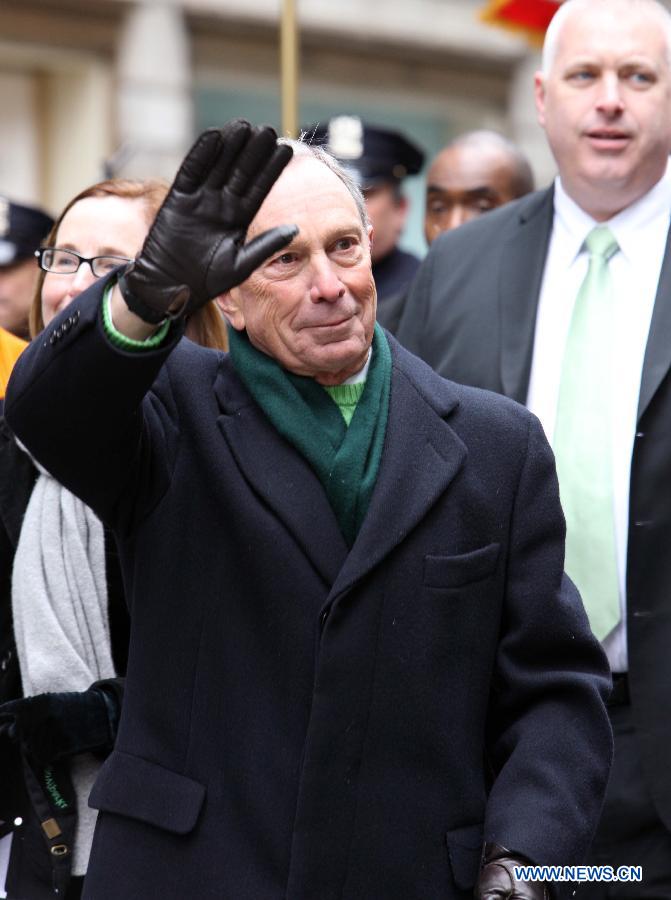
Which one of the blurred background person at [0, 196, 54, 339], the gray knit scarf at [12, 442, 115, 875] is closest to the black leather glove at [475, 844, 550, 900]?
the gray knit scarf at [12, 442, 115, 875]

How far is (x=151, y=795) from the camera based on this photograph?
2.51 meters

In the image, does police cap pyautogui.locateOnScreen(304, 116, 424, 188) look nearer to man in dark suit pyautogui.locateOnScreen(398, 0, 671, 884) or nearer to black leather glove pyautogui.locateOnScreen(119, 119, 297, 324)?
man in dark suit pyautogui.locateOnScreen(398, 0, 671, 884)

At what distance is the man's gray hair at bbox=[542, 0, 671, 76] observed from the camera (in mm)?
3918

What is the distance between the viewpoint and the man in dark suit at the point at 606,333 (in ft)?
11.7

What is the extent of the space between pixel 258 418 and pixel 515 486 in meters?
0.43

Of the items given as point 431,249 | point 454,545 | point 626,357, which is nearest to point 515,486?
point 454,545

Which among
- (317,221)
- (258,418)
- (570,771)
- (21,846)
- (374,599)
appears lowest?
(21,846)

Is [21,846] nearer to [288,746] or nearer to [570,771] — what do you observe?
[288,746]

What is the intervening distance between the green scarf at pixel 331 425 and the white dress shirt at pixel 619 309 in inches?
41.9

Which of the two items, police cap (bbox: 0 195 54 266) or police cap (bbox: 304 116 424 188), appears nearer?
police cap (bbox: 0 195 54 266)

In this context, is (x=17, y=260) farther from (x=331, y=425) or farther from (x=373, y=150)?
(x=331, y=425)

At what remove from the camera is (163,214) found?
89.4 inches

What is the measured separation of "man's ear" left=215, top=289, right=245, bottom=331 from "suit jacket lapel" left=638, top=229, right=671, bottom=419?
44.0 inches

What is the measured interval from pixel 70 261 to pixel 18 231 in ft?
5.68
